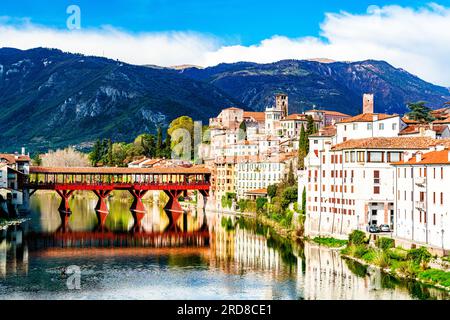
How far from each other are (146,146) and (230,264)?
122 meters

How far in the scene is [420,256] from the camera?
50.3m

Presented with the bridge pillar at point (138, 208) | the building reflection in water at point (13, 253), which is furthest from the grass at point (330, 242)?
the bridge pillar at point (138, 208)

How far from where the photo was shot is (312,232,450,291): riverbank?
47250 mm

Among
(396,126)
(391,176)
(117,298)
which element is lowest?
(117,298)

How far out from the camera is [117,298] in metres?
45.0

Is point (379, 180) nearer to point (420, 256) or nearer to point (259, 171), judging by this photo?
point (420, 256)

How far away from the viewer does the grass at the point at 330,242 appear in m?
66.2

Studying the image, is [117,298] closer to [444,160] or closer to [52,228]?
[444,160]

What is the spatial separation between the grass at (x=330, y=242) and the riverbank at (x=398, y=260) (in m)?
1.84

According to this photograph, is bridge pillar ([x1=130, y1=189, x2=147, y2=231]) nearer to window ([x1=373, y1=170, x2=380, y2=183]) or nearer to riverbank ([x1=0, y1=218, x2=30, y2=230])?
riverbank ([x1=0, y1=218, x2=30, y2=230])

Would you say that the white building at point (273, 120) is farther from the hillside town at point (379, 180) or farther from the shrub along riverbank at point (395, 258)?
the shrub along riverbank at point (395, 258)

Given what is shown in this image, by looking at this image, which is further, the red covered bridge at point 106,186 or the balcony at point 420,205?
the red covered bridge at point 106,186

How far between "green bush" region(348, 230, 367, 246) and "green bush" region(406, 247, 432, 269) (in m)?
10.3
